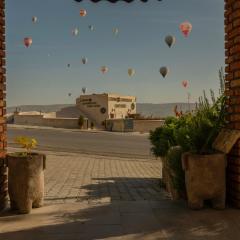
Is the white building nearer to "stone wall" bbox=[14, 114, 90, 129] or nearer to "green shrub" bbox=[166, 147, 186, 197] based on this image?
"stone wall" bbox=[14, 114, 90, 129]

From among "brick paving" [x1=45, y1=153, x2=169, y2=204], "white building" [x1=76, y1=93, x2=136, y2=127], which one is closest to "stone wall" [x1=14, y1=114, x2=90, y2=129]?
"white building" [x1=76, y1=93, x2=136, y2=127]

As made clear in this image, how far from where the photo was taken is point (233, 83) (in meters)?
6.21

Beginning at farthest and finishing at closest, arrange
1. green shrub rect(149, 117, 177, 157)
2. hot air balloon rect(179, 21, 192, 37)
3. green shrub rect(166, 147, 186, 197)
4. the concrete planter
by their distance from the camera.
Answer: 1. hot air balloon rect(179, 21, 192, 37)
2. green shrub rect(149, 117, 177, 157)
3. green shrub rect(166, 147, 186, 197)
4. the concrete planter

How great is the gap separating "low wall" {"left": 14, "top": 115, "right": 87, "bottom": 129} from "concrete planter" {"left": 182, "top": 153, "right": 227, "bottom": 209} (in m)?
41.6

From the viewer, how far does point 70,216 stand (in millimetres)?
5918

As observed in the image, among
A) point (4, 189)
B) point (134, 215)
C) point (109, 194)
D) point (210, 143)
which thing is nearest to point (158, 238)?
point (134, 215)

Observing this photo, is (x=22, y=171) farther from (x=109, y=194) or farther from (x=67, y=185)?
(x=67, y=185)

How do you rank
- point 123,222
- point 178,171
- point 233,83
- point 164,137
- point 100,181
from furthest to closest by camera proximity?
point 100,181
point 164,137
point 178,171
point 233,83
point 123,222

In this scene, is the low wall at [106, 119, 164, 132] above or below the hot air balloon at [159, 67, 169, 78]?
below

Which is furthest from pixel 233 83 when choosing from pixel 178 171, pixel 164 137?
pixel 164 137

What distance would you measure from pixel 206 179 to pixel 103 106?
162 ft

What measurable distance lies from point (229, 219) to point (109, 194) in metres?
4.53

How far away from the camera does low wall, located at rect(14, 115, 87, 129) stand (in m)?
47.8

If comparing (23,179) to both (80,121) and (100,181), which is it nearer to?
(100,181)
